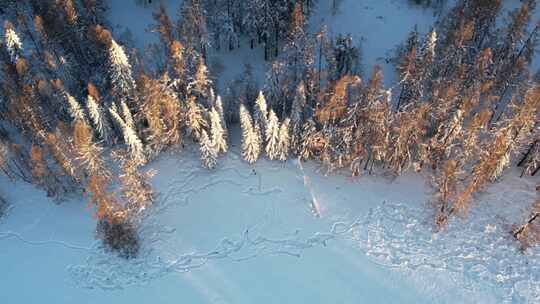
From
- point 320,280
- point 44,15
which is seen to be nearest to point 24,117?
point 44,15

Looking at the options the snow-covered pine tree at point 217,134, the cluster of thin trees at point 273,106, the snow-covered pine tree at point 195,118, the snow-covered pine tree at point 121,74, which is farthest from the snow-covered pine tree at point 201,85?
the snow-covered pine tree at point 121,74

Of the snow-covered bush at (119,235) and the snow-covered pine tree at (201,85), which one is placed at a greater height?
the snow-covered pine tree at (201,85)

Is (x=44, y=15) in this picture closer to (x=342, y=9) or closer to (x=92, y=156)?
(x=92, y=156)

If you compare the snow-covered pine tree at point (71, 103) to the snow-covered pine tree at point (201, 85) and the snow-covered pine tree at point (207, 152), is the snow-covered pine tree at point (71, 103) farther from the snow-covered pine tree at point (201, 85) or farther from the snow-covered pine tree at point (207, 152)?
the snow-covered pine tree at point (207, 152)

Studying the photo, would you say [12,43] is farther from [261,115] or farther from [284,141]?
[284,141]

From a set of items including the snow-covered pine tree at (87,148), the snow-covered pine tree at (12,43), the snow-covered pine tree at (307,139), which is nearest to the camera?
the snow-covered pine tree at (87,148)

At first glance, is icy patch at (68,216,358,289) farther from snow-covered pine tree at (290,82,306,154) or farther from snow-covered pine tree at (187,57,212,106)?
snow-covered pine tree at (187,57,212,106)

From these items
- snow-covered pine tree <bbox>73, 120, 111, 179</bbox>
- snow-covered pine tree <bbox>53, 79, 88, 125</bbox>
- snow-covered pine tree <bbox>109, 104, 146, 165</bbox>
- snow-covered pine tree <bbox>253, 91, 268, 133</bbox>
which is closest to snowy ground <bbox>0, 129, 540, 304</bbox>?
snow-covered pine tree <bbox>109, 104, 146, 165</bbox>
